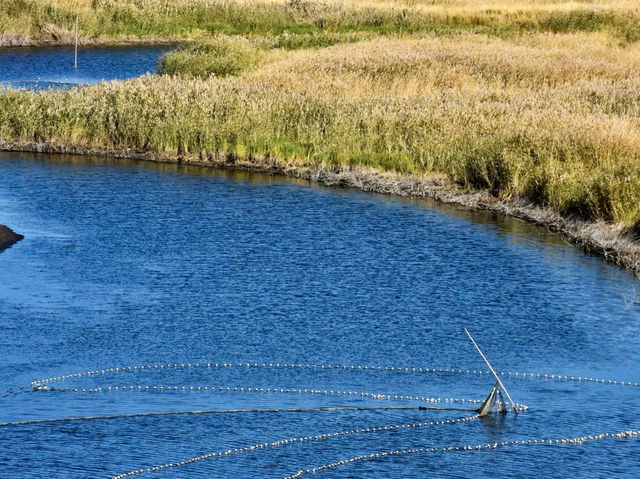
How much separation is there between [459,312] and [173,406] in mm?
5060

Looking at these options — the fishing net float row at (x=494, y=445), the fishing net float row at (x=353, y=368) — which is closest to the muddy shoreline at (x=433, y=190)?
the fishing net float row at (x=353, y=368)

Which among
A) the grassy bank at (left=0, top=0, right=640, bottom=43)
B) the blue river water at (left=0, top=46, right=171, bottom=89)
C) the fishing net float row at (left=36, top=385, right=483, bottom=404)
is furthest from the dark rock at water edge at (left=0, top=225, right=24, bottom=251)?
the grassy bank at (left=0, top=0, right=640, bottom=43)

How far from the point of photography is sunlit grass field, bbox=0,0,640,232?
23297 millimetres

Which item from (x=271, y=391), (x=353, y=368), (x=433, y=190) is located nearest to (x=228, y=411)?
(x=271, y=391)

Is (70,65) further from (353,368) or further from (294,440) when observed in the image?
(294,440)

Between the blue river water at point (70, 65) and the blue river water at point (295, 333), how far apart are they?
17.4m

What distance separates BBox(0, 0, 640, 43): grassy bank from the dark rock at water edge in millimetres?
33203

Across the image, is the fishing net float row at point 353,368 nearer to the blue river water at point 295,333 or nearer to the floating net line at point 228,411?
the blue river water at point 295,333

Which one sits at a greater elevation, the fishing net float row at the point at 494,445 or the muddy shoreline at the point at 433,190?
the fishing net float row at the point at 494,445

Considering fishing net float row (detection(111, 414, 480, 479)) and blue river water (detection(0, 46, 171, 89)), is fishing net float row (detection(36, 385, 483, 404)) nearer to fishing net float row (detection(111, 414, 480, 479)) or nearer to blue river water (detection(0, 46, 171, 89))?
fishing net float row (detection(111, 414, 480, 479))

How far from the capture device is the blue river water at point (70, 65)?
1594 inches

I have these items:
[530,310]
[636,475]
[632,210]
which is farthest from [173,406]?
[632,210]

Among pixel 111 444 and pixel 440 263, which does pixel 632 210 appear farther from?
pixel 111 444

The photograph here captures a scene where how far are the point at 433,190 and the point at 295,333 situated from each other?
10.1 metres
